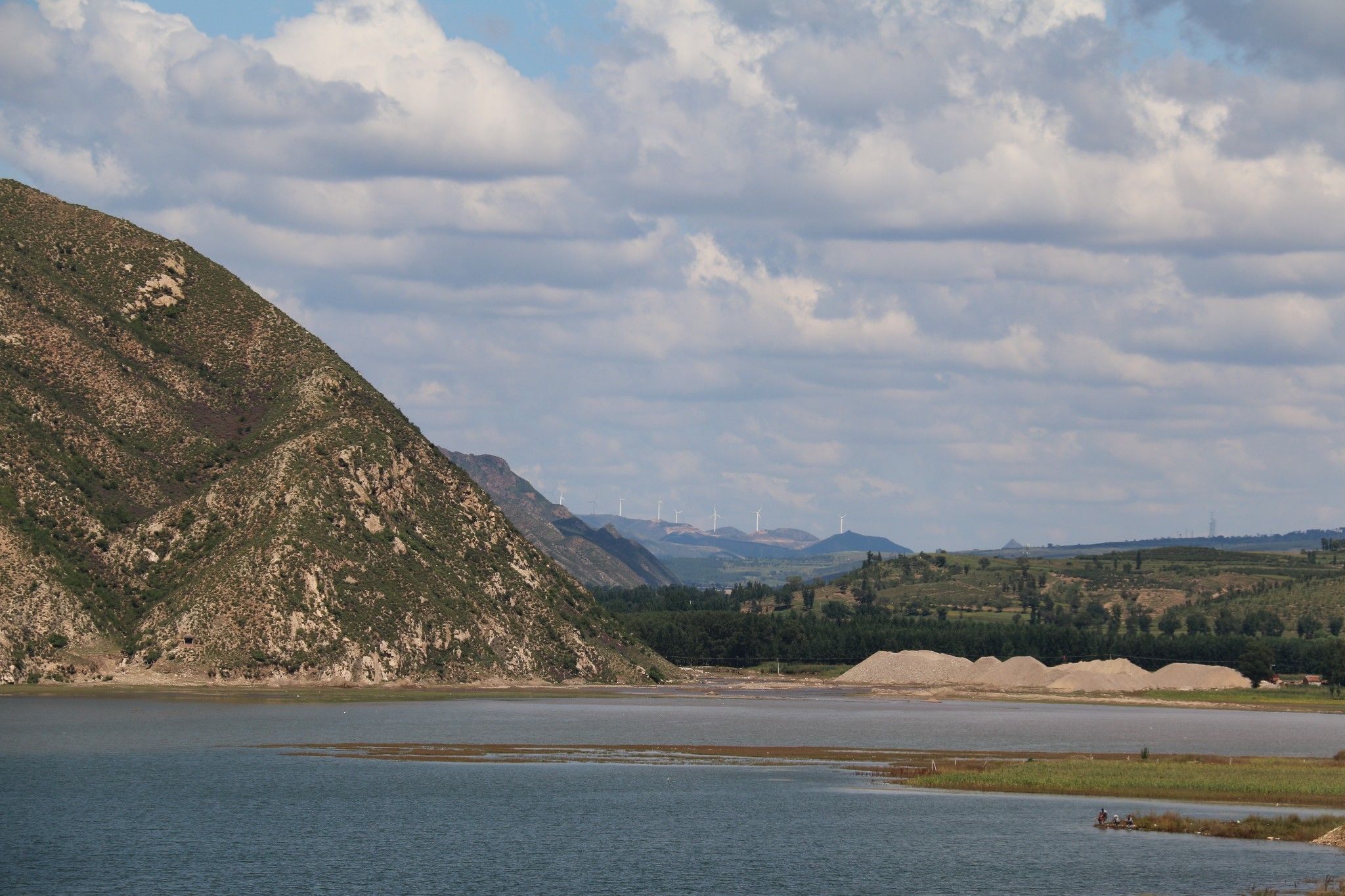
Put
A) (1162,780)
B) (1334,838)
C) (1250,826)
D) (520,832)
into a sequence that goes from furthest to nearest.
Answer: (1162,780)
(1250,826)
(520,832)
(1334,838)

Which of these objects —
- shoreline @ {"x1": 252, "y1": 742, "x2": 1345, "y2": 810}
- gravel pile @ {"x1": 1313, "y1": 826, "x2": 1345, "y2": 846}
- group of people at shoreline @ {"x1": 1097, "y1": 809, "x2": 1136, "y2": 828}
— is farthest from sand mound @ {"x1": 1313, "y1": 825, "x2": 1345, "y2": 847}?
shoreline @ {"x1": 252, "y1": 742, "x2": 1345, "y2": 810}

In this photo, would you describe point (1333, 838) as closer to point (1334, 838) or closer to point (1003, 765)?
point (1334, 838)

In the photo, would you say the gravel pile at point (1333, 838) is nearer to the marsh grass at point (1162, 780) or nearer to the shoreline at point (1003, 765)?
the shoreline at point (1003, 765)

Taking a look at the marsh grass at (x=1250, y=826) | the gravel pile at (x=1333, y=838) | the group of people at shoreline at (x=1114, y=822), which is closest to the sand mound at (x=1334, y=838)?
the gravel pile at (x=1333, y=838)

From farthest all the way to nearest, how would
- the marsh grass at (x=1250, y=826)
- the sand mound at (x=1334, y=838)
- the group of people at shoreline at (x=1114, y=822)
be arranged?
1. the group of people at shoreline at (x=1114, y=822)
2. the marsh grass at (x=1250, y=826)
3. the sand mound at (x=1334, y=838)

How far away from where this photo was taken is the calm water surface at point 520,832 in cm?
8369

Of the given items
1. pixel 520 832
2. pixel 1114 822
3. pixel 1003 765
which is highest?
pixel 1003 765

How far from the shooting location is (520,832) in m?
99.2

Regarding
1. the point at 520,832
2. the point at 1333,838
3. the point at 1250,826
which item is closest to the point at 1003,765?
the point at 1250,826

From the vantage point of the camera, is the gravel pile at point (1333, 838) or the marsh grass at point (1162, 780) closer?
the gravel pile at point (1333, 838)

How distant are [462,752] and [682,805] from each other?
33.4m

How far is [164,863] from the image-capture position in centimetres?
8588

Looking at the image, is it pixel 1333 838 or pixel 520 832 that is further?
pixel 520 832

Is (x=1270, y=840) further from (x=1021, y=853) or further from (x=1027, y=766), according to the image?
(x=1027, y=766)
